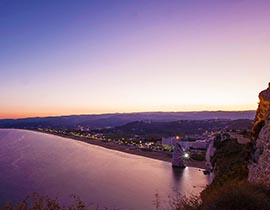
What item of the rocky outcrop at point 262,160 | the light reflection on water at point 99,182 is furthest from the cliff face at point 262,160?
the light reflection on water at point 99,182

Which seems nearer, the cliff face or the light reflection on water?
the cliff face

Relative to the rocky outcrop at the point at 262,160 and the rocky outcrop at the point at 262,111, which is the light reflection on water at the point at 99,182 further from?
the rocky outcrop at the point at 262,160

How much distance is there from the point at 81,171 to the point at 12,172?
21.2 feet

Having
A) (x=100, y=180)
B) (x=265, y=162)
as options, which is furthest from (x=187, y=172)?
(x=265, y=162)

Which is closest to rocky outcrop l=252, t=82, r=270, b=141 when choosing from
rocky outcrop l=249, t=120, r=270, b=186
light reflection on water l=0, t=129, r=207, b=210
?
rocky outcrop l=249, t=120, r=270, b=186

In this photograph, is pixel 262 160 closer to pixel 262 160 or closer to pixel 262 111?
pixel 262 160

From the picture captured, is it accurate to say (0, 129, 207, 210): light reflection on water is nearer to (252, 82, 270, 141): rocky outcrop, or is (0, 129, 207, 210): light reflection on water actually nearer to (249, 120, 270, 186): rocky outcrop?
(252, 82, 270, 141): rocky outcrop

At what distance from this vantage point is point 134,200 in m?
19.3

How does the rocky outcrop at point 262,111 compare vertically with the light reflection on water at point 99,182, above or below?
above

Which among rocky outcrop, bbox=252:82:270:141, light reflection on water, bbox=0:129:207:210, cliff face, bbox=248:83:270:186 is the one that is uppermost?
rocky outcrop, bbox=252:82:270:141

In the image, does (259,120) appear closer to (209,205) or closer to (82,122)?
→ (209,205)

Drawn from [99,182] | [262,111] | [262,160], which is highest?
[262,111]

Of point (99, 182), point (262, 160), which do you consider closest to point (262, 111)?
point (262, 160)

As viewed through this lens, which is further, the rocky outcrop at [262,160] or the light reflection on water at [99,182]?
the light reflection on water at [99,182]
